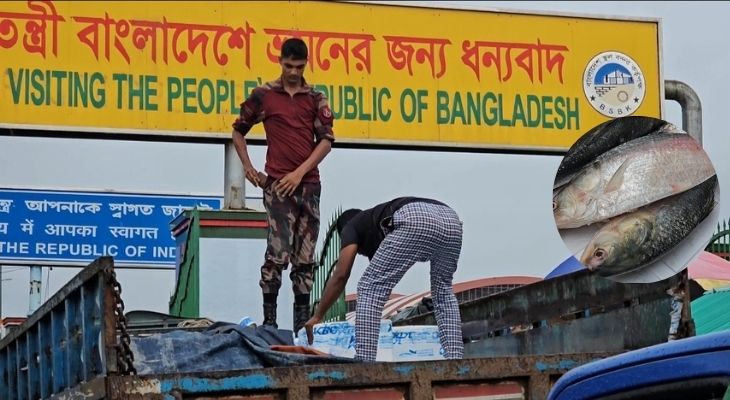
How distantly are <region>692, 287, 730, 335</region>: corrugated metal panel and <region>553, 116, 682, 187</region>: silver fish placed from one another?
5.44ft

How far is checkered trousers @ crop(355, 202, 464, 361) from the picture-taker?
553 centimetres

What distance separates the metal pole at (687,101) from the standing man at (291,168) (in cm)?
1039

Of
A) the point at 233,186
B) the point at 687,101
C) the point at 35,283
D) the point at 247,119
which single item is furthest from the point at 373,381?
the point at 35,283

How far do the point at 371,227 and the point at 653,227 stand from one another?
51.7 inches

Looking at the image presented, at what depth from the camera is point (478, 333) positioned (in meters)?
7.17

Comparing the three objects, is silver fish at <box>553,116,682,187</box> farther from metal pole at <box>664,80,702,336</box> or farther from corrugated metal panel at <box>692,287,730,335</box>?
metal pole at <box>664,80,702,336</box>

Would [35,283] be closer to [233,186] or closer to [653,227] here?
[233,186]

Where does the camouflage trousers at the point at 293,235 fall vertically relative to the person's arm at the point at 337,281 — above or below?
above

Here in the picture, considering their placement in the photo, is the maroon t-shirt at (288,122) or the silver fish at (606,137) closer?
the silver fish at (606,137)

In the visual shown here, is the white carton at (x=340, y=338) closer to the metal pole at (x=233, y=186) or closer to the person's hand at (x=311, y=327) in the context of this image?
the person's hand at (x=311, y=327)

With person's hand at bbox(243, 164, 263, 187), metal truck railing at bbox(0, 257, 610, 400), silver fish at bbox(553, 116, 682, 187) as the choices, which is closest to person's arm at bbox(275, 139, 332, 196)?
person's hand at bbox(243, 164, 263, 187)

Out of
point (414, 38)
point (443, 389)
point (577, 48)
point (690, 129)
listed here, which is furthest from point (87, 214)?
point (443, 389)

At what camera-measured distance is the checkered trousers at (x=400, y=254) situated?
18.1 feet

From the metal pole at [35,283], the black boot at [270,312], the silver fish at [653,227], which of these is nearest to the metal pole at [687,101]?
the metal pole at [35,283]
